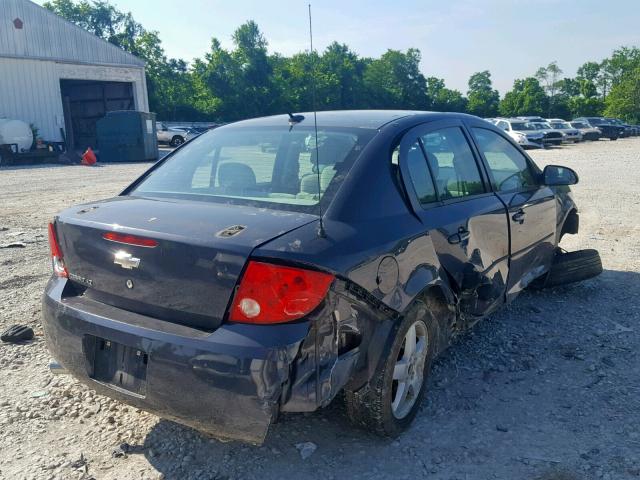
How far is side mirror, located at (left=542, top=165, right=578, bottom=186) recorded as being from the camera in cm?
477

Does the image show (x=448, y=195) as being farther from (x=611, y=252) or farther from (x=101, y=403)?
(x=611, y=252)

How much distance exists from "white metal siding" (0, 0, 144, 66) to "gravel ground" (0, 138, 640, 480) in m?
28.3

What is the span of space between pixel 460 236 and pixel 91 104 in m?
35.8

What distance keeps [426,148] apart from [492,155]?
100cm

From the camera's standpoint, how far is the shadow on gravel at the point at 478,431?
287 cm

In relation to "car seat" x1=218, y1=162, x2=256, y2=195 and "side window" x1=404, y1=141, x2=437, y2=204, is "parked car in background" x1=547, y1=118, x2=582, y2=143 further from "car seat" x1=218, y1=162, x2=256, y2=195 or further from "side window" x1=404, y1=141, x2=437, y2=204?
"car seat" x1=218, y1=162, x2=256, y2=195

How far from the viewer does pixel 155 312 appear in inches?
104

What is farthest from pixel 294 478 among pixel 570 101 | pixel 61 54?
pixel 570 101

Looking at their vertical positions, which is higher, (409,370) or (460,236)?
(460,236)

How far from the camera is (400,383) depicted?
3131 millimetres

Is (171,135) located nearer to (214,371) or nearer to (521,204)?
(521,204)

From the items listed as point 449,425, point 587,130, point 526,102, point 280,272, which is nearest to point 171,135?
point 587,130

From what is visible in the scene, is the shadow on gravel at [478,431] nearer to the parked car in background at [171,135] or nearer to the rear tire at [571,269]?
the rear tire at [571,269]

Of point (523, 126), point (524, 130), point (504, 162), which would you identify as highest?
point (504, 162)
